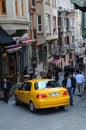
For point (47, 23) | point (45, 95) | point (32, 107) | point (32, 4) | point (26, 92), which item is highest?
point (32, 4)

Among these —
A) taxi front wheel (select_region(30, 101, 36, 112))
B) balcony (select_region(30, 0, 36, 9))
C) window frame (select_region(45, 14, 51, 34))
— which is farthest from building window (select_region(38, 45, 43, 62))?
taxi front wheel (select_region(30, 101, 36, 112))

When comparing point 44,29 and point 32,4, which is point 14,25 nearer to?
point 32,4

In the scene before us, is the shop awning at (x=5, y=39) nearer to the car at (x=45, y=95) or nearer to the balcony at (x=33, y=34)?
the car at (x=45, y=95)

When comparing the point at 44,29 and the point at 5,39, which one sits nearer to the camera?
the point at 5,39

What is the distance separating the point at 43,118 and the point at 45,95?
1086mm

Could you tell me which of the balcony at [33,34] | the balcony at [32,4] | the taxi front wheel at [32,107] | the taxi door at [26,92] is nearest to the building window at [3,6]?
the taxi door at [26,92]

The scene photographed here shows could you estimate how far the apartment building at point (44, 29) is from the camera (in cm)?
3647

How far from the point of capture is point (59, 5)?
4919cm

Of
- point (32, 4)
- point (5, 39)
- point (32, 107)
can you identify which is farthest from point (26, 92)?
point (32, 4)

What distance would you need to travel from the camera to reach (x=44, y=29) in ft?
122

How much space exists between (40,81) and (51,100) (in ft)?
4.54

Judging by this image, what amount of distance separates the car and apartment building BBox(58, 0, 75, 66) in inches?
1309

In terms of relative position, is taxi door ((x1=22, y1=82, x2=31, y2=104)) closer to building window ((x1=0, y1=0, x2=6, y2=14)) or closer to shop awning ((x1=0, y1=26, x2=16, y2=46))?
shop awning ((x1=0, y1=26, x2=16, y2=46))

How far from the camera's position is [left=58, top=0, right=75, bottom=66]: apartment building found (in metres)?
50.4
